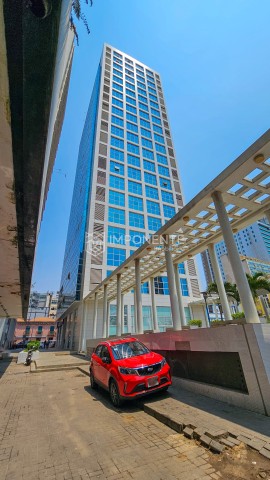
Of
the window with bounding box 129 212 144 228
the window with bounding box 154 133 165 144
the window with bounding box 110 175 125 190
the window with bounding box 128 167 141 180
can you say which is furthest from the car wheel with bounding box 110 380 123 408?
the window with bounding box 154 133 165 144

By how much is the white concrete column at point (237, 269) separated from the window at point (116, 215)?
77.9 feet

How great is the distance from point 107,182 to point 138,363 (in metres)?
28.9

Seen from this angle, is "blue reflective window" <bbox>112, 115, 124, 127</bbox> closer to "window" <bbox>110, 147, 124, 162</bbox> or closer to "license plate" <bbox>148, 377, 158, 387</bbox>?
"window" <bbox>110, 147, 124, 162</bbox>

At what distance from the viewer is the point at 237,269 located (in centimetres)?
608

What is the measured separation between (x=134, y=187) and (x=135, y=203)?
3.10 metres

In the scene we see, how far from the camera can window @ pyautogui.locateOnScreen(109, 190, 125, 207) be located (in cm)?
3130

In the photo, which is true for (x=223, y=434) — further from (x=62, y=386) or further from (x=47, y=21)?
(x=62, y=386)

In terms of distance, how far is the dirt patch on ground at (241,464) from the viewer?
2.71 meters

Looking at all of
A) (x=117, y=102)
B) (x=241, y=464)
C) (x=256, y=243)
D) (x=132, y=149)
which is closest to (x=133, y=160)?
(x=132, y=149)

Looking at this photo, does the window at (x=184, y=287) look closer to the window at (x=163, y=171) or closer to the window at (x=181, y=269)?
the window at (x=181, y=269)

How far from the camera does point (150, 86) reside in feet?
169

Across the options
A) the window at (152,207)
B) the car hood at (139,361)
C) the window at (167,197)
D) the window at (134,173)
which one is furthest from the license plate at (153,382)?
the window at (167,197)

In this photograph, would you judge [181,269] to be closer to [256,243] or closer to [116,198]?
[116,198]

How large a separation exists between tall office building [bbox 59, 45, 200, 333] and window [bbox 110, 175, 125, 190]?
0.17m
